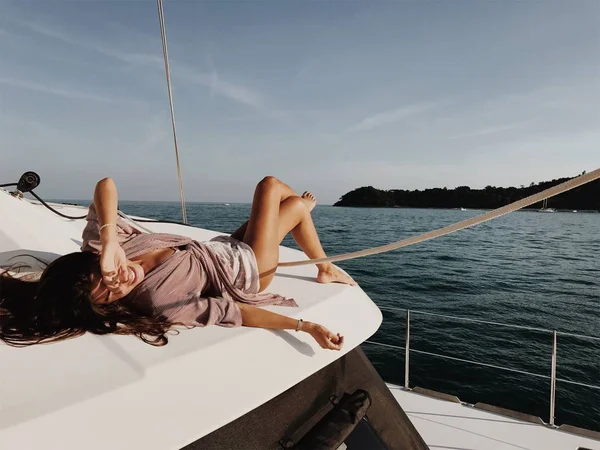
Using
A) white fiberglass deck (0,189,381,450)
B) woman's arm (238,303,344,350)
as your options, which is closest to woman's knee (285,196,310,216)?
white fiberglass deck (0,189,381,450)

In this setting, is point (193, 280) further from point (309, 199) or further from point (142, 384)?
point (309, 199)

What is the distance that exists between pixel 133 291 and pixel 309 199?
129 cm

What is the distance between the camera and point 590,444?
3.32m

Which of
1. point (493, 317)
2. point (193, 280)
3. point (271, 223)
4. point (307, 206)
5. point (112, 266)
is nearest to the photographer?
point (112, 266)

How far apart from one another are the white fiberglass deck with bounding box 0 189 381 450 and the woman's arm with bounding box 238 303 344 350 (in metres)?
0.03

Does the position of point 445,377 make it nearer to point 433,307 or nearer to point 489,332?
point 489,332

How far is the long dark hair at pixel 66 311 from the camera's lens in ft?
4.35

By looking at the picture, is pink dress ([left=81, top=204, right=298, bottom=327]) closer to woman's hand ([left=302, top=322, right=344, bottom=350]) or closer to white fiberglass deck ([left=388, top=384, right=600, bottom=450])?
woman's hand ([left=302, top=322, right=344, bottom=350])

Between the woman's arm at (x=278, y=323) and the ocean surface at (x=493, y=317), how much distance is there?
0.24 metres

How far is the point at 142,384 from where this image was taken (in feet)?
3.66

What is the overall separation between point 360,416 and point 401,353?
350 inches

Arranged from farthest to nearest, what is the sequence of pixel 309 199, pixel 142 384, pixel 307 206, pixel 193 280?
pixel 309 199 → pixel 307 206 → pixel 193 280 → pixel 142 384

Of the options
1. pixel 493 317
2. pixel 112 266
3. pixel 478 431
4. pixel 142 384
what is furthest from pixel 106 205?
pixel 493 317

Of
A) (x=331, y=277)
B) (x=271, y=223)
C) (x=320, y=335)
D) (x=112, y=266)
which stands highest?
(x=271, y=223)
